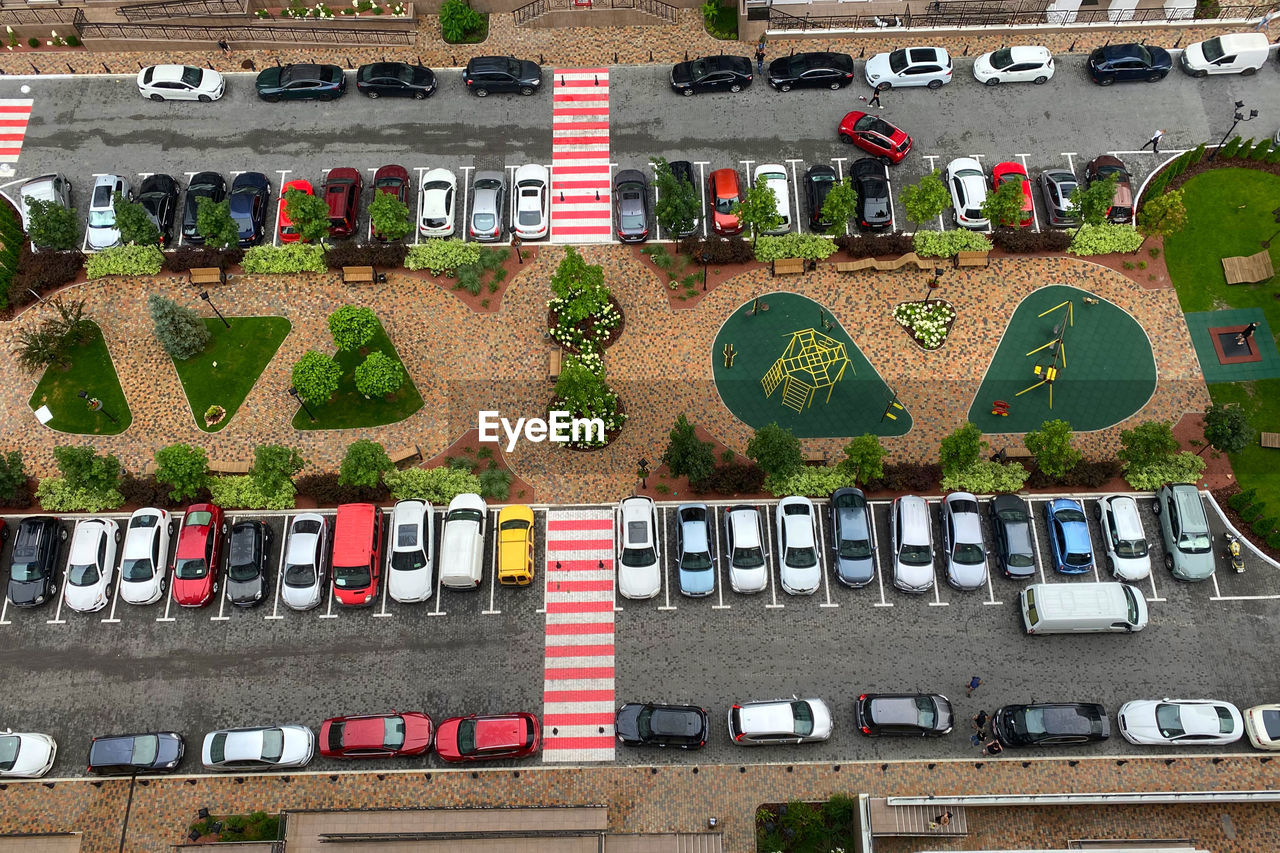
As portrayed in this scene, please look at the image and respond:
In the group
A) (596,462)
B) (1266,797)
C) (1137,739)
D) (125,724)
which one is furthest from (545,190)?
(1266,797)

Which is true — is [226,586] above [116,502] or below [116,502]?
below

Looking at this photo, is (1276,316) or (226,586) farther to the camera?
(1276,316)

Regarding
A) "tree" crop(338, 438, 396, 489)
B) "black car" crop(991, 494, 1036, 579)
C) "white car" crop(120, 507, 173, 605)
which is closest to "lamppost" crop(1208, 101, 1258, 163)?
"black car" crop(991, 494, 1036, 579)

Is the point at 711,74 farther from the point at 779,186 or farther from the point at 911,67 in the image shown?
the point at 911,67

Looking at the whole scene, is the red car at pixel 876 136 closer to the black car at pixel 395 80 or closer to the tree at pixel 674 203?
the tree at pixel 674 203

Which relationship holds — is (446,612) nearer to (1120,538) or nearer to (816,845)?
(816,845)

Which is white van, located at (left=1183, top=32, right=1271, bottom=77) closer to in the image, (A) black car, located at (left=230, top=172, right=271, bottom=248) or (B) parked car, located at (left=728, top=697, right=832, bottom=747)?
(B) parked car, located at (left=728, top=697, right=832, bottom=747)

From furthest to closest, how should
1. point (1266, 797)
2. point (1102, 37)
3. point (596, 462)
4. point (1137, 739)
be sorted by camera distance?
point (1102, 37) → point (596, 462) → point (1137, 739) → point (1266, 797)

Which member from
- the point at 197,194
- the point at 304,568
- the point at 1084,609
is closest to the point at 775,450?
the point at 1084,609
